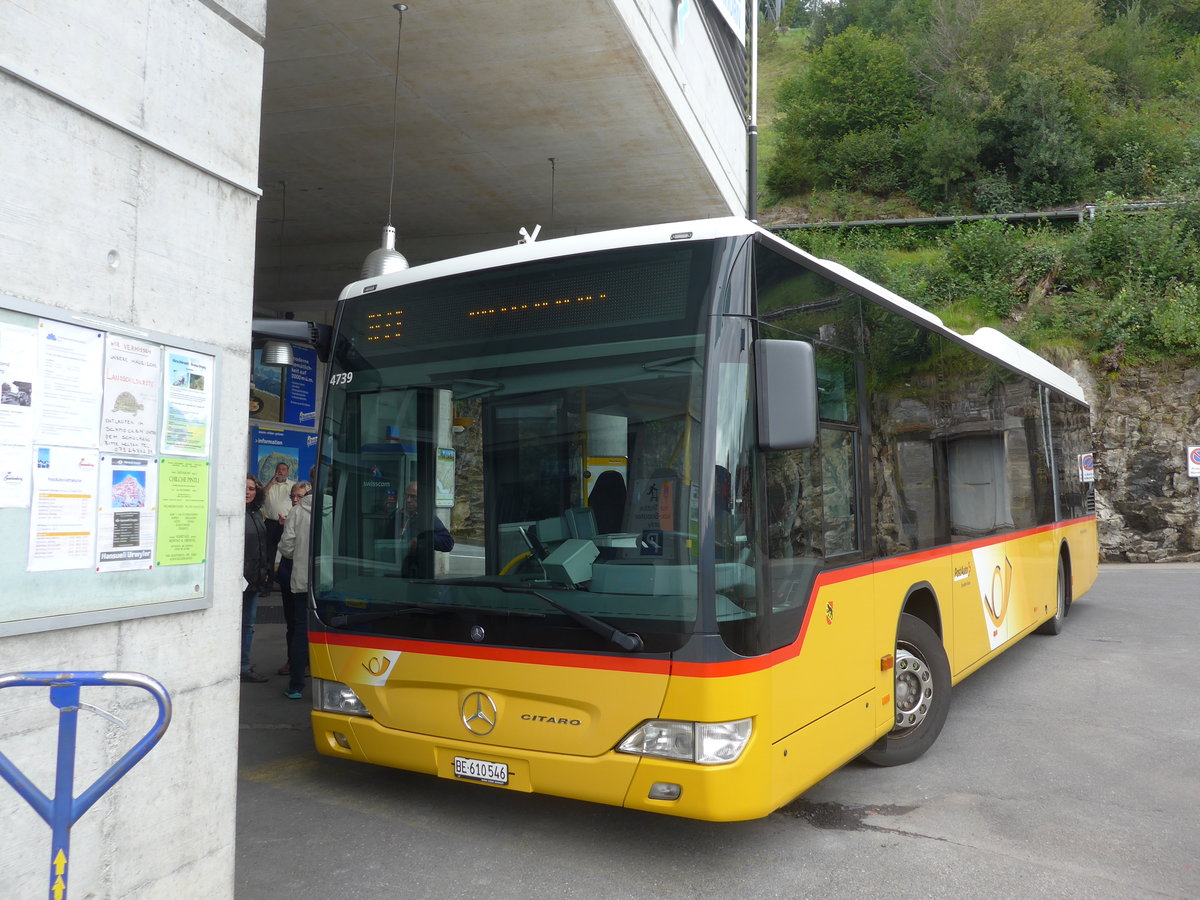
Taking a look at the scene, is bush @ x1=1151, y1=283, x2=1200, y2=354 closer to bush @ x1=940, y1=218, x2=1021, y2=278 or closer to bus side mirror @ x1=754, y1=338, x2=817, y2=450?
bush @ x1=940, y1=218, x2=1021, y2=278

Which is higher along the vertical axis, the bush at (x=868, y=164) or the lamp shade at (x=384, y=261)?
the bush at (x=868, y=164)

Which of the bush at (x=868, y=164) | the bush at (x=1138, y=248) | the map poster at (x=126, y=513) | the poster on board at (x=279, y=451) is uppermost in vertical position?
the bush at (x=868, y=164)

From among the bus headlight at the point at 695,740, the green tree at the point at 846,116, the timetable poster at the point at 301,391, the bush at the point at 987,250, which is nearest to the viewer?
the bus headlight at the point at 695,740

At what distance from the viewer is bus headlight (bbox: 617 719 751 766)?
385 centimetres

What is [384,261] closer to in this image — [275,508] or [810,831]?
[275,508]

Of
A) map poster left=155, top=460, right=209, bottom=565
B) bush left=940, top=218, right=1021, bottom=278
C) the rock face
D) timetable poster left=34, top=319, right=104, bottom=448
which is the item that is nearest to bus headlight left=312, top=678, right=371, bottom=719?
map poster left=155, top=460, right=209, bottom=565

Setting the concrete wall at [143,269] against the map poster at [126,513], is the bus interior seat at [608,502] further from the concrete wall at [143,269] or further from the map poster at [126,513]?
the map poster at [126,513]

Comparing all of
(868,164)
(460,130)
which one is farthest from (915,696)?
(868,164)

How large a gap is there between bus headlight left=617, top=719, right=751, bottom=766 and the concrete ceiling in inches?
245

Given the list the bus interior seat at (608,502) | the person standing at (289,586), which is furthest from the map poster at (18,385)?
the person standing at (289,586)

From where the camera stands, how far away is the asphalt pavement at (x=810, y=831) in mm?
4066

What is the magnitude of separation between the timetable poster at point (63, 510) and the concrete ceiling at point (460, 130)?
20.3 ft

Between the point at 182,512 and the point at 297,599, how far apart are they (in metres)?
5.00

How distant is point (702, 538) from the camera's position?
12.8 feet
